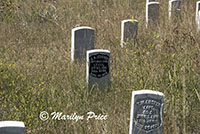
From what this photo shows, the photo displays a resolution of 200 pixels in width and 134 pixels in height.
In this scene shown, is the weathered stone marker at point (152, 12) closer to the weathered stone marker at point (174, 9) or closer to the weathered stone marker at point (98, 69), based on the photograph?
the weathered stone marker at point (174, 9)

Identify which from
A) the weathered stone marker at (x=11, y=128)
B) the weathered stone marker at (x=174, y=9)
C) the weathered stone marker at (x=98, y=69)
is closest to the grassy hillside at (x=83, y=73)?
the weathered stone marker at (x=98, y=69)

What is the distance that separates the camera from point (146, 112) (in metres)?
3.37

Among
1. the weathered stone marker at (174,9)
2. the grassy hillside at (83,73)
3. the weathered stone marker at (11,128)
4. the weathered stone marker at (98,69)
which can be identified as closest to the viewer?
the weathered stone marker at (11,128)

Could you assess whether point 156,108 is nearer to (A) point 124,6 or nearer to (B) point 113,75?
(B) point 113,75

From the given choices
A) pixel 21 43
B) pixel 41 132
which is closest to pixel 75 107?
pixel 41 132

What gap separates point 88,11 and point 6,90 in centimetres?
502

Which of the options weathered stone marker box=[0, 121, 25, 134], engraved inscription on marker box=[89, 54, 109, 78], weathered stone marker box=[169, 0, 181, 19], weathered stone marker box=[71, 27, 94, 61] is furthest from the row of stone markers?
weathered stone marker box=[169, 0, 181, 19]

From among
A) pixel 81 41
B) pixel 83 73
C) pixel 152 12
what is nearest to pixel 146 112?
pixel 83 73

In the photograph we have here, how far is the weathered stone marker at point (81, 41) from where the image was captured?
607cm

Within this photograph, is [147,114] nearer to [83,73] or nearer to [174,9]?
[83,73]

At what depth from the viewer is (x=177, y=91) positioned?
12.7 ft

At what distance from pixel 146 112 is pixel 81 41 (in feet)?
9.66

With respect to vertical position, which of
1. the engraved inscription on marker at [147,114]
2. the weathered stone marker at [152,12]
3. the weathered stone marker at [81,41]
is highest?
the weathered stone marker at [152,12]

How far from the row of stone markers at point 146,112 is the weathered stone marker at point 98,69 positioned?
1633 mm
